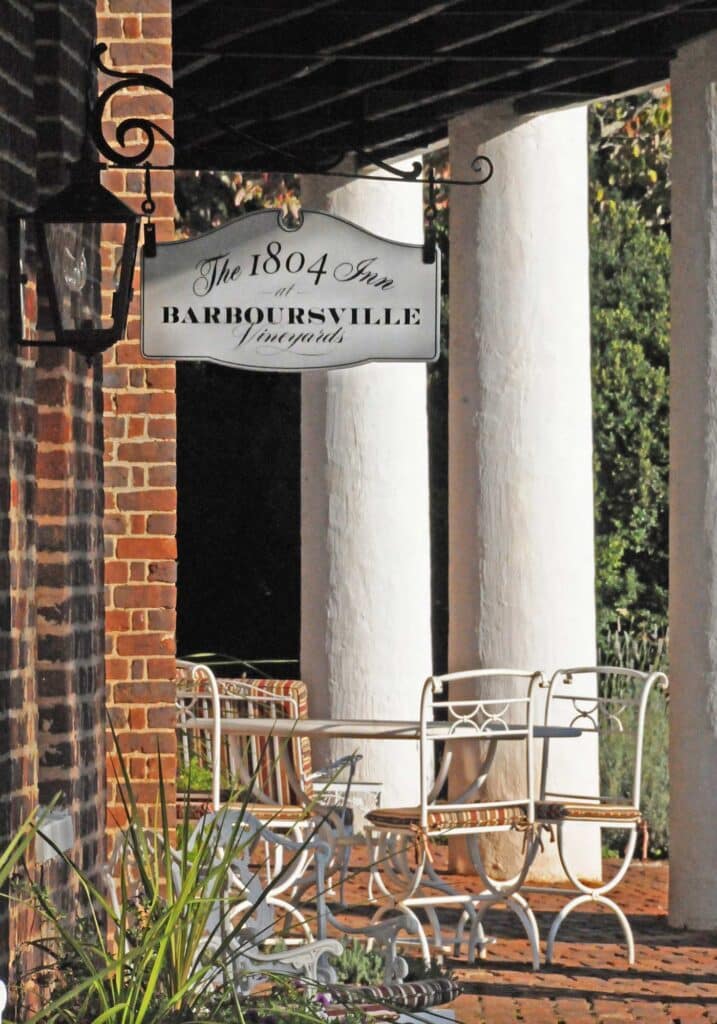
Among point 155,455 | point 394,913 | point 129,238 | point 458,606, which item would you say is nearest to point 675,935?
point 394,913

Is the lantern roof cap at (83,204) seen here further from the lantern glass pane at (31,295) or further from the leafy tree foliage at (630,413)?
the leafy tree foliage at (630,413)

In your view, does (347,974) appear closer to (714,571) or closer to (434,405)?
(714,571)

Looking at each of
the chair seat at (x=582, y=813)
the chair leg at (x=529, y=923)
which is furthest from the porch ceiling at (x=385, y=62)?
the chair leg at (x=529, y=923)

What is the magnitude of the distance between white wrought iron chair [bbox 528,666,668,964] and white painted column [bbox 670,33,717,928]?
0.72ft

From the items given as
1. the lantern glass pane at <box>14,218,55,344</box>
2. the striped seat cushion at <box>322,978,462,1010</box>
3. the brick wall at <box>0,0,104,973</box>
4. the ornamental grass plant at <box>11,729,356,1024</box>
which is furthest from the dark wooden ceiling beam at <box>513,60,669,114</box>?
the ornamental grass plant at <box>11,729,356,1024</box>

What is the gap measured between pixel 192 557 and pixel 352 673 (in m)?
4.25

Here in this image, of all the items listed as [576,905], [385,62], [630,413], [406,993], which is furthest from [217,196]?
[406,993]

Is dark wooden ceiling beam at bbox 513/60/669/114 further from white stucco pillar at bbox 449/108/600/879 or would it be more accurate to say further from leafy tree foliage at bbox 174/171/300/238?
leafy tree foliage at bbox 174/171/300/238

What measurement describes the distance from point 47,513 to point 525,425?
5.79 meters

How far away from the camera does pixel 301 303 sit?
6055 mm

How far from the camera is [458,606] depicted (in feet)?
35.1

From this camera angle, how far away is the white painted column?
8852 millimetres

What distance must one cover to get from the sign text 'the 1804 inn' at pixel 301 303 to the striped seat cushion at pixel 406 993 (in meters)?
1.90

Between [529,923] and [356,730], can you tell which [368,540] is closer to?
[356,730]
